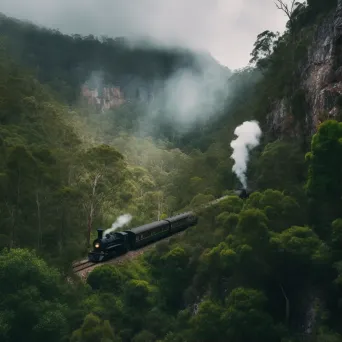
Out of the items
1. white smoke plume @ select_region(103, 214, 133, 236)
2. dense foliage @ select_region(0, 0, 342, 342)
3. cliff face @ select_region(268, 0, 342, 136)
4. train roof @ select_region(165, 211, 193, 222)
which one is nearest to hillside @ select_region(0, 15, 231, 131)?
white smoke plume @ select_region(103, 214, 133, 236)

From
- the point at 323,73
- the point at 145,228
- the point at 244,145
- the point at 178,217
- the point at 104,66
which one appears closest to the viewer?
the point at 145,228

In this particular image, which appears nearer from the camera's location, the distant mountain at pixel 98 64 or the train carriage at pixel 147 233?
the train carriage at pixel 147 233

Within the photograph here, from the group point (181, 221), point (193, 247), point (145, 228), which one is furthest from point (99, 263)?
point (181, 221)

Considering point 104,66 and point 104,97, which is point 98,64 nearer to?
point 104,66

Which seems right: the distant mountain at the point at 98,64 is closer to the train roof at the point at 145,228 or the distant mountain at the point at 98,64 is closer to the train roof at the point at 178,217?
the train roof at the point at 178,217

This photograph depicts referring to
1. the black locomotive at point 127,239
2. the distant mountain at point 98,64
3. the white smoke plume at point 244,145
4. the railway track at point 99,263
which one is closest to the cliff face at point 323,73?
the white smoke plume at point 244,145

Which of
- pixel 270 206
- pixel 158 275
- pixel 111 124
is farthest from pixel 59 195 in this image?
pixel 111 124
